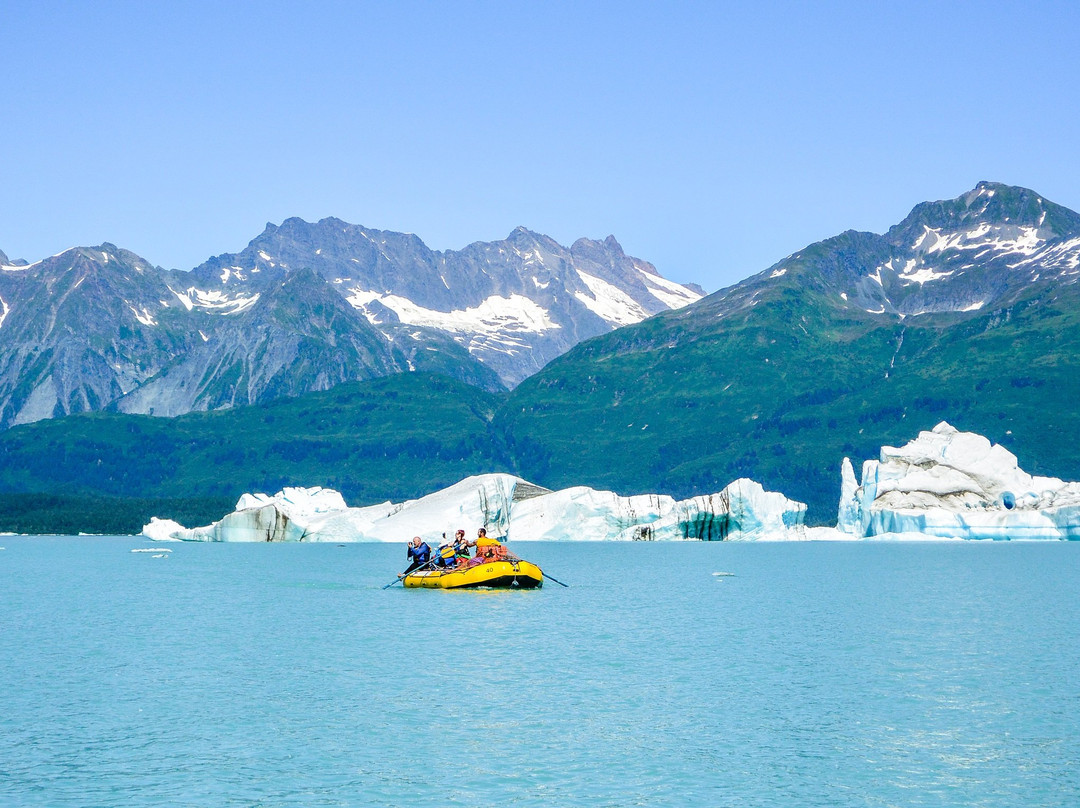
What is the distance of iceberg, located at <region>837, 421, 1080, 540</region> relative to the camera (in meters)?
187

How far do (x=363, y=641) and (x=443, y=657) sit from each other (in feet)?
26.7

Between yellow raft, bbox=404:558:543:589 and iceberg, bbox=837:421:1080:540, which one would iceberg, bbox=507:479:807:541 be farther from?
yellow raft, bbox=404:558:543:589

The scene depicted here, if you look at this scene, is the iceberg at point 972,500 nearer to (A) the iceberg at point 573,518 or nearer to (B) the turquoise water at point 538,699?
(A) the iceberg at point 573,518

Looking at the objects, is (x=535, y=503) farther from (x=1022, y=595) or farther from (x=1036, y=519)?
(x=1022, y=595)

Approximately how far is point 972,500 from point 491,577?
401 ft

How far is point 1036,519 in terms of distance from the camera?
186 m

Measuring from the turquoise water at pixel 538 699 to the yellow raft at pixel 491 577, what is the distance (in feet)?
6.02

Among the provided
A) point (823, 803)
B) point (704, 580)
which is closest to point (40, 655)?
point (823, 803)

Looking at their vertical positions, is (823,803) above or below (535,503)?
below

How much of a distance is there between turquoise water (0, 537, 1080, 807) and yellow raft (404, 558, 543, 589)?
1.83 m

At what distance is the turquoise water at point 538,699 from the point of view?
3478 cm

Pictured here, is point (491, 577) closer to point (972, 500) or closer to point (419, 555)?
point (419, 555)

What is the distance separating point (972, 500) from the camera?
192375mm

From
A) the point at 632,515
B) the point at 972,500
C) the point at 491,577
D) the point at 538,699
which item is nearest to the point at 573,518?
the point at 632,515
